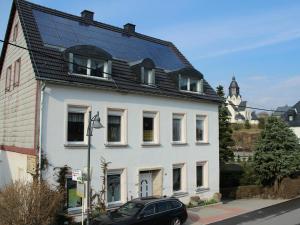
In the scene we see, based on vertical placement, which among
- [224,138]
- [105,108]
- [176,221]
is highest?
[105,108]

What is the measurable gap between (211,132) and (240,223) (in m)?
8.15

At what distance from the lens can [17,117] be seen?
2206cm

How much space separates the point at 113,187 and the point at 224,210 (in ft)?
23.2

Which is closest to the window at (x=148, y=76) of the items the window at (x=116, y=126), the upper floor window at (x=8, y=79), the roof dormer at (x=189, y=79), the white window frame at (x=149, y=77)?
the white window frame at (x=149, y=77)

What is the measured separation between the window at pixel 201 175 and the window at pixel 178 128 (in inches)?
93.0

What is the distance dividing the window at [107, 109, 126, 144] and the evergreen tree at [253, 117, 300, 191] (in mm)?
13303

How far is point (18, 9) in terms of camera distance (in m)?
22.3

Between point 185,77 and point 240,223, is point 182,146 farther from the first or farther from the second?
point 240,223

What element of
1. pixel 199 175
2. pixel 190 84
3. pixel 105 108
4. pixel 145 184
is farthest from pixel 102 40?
pixel 199 175

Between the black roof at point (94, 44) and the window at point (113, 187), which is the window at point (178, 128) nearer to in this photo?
the black roof at point (94, 44)

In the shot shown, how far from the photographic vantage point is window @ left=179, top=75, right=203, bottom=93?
1033 inches

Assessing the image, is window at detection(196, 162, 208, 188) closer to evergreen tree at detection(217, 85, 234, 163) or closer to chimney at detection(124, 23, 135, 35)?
evergreen tree at detection(217, 85, 234, 163)

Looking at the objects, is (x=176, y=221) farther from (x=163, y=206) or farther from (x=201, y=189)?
(x=201, y=189)

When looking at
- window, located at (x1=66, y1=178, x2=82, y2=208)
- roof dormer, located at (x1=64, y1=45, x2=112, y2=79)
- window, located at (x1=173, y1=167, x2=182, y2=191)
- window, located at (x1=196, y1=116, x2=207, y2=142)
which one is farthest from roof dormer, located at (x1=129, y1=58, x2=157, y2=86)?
window, located at (x1=66, y1=178, x2=82, y2=208)
